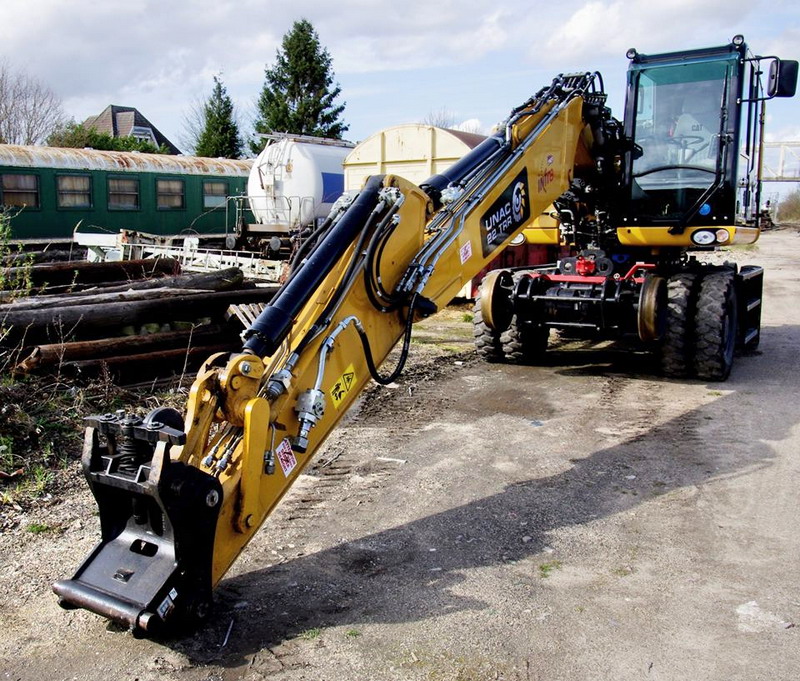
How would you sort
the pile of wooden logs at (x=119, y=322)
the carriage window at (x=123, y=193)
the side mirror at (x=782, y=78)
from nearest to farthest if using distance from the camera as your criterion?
the pile of wooden logs at (x=119, y=322), the side mirror at (x=782, y=78), the carriage window at (x=123, y=193)

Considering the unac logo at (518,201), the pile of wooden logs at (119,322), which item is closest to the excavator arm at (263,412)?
the unac logo at (518,201)

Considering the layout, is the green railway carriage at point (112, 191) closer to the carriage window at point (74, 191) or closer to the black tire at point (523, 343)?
the carriage window at point (74, 191)

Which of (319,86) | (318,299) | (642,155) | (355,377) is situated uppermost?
(319,86)

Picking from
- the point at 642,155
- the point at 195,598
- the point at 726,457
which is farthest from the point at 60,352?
the point at 642,155

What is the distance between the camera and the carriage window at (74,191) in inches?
712

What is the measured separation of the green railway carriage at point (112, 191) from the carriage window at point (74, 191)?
0.02 m

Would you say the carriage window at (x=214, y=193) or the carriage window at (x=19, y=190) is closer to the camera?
the carriage window at (x=19, y=190)

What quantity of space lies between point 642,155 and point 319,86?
29.4m

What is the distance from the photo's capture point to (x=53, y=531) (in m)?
4.65

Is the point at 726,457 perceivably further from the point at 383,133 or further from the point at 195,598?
the point at 383,133

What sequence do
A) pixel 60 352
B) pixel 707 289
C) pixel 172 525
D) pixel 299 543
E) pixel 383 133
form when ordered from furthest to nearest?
pixel 383 133 → pixel 707 289 → pixel 60 352 → pixel 299 543 → pixel 172 525

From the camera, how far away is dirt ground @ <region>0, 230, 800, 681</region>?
339 cm

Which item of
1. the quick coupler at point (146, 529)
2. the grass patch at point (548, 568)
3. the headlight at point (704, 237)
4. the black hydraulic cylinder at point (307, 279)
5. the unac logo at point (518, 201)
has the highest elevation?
the unac logo at point (518, 201)

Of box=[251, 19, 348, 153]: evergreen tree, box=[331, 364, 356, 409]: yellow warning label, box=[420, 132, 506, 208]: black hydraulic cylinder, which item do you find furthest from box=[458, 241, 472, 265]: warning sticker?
box=[251, 19, 348, 153]: evergreen tree
